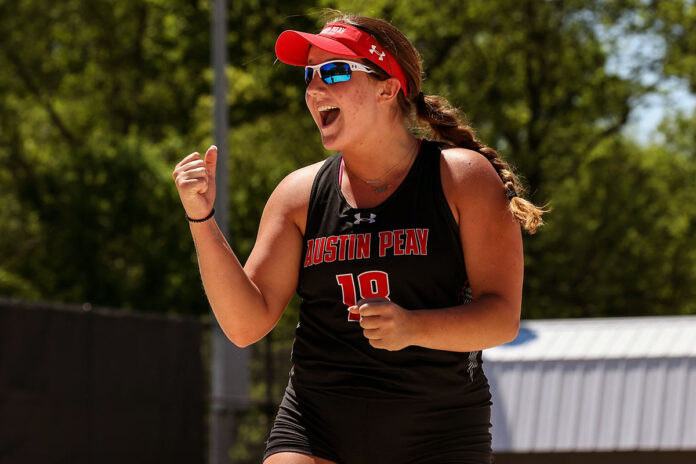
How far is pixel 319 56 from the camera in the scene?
3568 millimetres

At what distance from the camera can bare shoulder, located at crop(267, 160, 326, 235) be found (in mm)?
3609

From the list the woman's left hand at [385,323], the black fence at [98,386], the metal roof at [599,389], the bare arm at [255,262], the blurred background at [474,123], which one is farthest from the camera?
the blurred background at [474,123]

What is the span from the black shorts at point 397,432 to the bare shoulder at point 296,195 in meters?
A: 0.56

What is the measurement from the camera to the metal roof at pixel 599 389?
27.2 feet

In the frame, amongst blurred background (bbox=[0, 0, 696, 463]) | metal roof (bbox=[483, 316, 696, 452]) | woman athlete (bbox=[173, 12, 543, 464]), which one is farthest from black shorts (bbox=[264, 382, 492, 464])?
blurred background (bbox=[0, 0, 696, 463])

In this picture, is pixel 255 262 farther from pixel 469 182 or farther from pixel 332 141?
pixel 469 182

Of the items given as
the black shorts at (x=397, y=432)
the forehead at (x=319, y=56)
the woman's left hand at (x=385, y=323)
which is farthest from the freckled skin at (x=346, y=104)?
the black shorts at (x=397, y=432)

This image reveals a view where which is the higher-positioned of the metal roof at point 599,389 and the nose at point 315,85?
the nose at point 315,85

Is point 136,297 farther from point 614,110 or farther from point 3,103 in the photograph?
point 614,110

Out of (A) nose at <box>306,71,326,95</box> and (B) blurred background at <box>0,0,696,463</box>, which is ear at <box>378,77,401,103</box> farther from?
(B) blurred background at <box>0,0,696,463</box>

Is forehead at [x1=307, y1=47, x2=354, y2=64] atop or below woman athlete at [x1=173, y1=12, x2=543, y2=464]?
atop

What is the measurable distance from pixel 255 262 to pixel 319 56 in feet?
2.18

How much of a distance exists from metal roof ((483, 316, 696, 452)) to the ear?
17.4 feet

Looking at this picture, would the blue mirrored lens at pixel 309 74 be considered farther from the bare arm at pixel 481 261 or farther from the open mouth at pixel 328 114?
the bare arm at pixel 481 261
